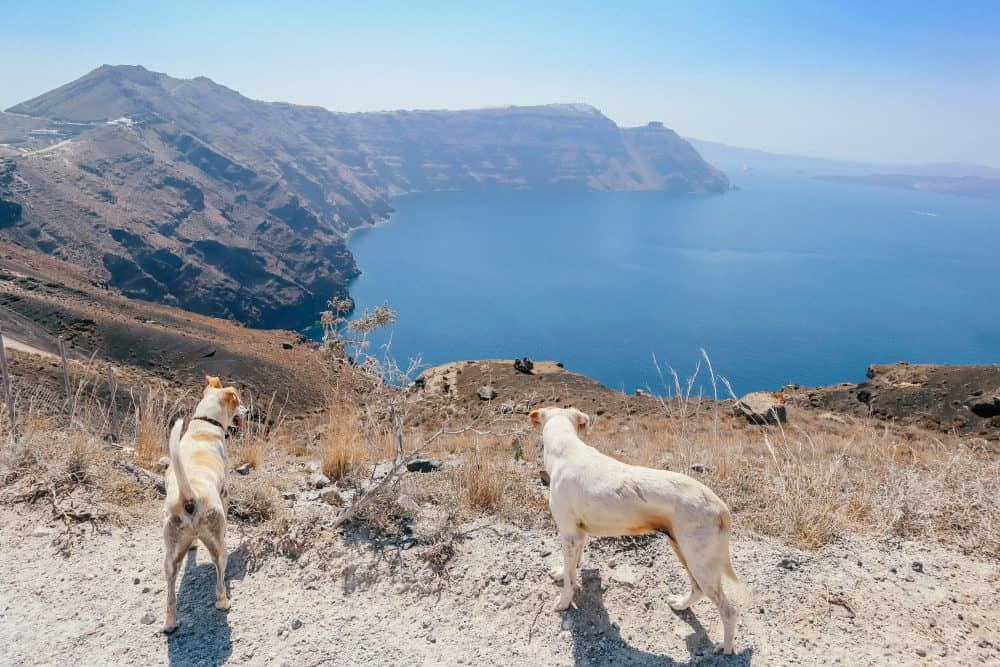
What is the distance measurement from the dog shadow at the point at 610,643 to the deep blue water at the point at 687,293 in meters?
25.6

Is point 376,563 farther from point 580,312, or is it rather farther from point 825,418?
point 580,312

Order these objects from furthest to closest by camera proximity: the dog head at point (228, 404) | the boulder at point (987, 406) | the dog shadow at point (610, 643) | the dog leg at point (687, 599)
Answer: the boulder at point (987, 406)
the dog head at point (228, 404)
the dog leg at point (687, 599)
the dog shadow at point (610, 643)

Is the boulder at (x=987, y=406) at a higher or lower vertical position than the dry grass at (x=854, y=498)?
lower

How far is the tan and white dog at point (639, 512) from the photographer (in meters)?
3.53

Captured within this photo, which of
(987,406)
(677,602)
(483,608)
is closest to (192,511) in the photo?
(483,608)

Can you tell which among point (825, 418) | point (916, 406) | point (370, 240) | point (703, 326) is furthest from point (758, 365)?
point (370, 240)

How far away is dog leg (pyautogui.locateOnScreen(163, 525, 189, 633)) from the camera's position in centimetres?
389

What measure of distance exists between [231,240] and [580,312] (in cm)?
7022

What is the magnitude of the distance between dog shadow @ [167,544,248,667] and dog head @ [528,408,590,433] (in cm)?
266

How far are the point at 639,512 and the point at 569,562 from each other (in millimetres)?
731

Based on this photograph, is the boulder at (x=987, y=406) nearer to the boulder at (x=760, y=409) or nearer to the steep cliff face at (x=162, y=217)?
the boulder at (x=760, y=409)

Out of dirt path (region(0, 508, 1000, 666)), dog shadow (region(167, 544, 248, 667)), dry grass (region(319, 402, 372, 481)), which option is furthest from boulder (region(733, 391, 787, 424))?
dog shadow (region(167, 544, 248, 667))

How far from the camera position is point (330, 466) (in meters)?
6.26

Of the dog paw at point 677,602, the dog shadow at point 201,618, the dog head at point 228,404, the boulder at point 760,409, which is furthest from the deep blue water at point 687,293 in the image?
the dog paw at point 677,602
